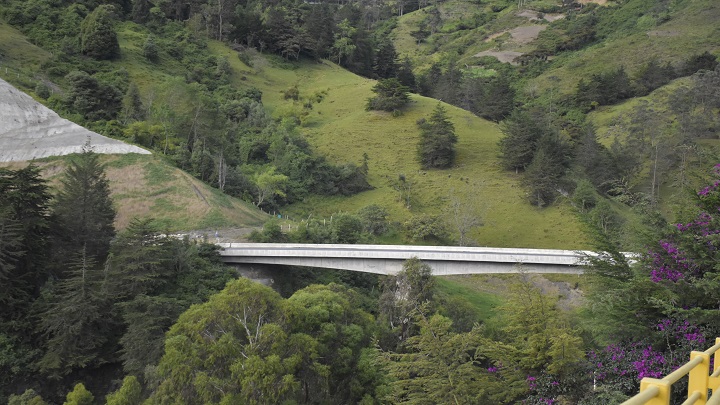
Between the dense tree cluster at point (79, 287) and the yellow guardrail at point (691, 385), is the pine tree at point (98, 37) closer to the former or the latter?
the dense tree cluster at point (79, 287)

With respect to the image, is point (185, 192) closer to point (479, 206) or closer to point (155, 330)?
point (155, 330)

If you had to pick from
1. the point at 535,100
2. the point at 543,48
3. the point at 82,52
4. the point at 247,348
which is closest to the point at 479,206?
the point at 247,348

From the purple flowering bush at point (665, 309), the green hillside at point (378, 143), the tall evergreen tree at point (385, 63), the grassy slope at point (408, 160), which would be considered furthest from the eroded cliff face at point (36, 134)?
the tall evergreen tree at point (385, 63)

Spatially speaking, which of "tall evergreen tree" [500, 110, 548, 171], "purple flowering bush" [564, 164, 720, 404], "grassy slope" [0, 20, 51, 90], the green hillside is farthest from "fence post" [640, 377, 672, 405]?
"grassy slope" [0, 20, 51, 90]

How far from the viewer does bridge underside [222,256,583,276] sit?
3103 centimetres

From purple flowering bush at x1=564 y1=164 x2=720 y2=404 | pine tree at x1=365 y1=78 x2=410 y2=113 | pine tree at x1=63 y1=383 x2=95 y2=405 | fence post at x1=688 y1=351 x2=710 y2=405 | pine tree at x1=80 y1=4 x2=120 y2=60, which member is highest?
pine tree at x1=80 y1=4 x2=120 y2=60

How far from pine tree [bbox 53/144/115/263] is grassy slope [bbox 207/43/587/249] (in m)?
22.1

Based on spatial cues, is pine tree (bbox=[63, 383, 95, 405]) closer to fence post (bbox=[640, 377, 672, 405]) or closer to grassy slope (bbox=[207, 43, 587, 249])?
fence post (bbox=[640, 377, 672, 405])

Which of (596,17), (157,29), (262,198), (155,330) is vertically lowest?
(155,330)

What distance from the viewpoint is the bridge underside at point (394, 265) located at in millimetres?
31031

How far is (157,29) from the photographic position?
80062 millimetres

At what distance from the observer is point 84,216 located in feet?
94.4

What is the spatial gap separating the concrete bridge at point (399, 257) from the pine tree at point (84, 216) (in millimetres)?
6782

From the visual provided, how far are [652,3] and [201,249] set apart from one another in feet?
349
